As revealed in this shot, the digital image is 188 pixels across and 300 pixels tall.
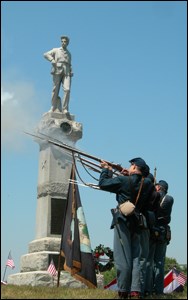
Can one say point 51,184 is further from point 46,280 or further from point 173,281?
point 173,281

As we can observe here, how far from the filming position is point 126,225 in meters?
7.55

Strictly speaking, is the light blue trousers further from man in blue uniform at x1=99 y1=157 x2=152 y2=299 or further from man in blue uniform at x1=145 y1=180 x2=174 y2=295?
man in blue uniform at x1=145 y1=180 x2=174 y2=295

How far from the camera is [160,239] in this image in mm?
9266

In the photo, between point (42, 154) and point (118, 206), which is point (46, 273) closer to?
point (42, 154)

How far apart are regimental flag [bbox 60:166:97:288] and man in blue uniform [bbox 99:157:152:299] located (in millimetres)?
2984

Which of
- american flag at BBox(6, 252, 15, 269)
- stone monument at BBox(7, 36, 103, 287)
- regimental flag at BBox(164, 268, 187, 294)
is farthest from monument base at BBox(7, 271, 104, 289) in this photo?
regimental flag at BBox(164, 268, 187, 294)

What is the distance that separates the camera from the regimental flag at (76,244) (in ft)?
34.6

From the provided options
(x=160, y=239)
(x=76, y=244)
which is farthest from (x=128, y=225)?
(x=76, y=244)

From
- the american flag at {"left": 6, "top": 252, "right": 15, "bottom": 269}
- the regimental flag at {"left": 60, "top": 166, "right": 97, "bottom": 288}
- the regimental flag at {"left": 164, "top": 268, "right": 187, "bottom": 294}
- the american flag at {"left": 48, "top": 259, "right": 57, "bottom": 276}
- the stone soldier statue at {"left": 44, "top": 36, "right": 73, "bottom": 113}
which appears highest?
the stone soldier statue at {"left": 44, "top": 36, "right": 73, "bottom": 113}

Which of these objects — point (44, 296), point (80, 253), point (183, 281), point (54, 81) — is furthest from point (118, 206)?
point (183, 281)

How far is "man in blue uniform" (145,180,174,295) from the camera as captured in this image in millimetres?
9062

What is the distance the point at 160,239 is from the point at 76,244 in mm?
2228

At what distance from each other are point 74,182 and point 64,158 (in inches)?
143

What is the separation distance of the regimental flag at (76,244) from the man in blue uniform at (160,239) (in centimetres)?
142
